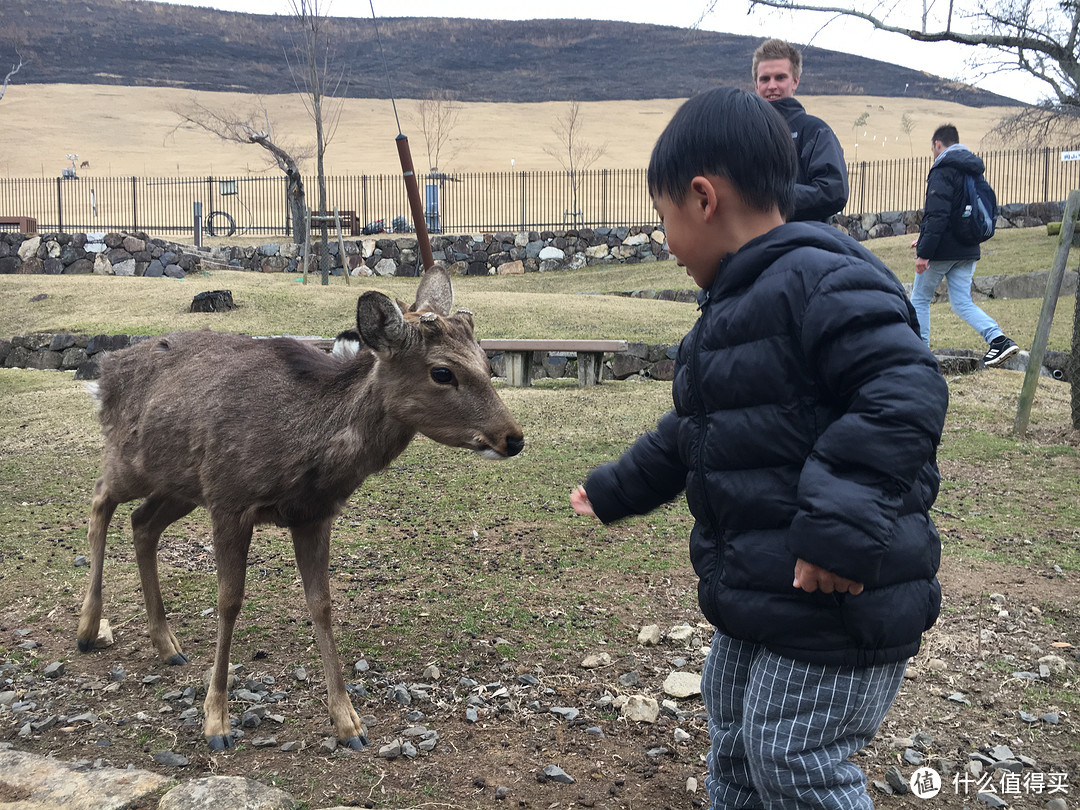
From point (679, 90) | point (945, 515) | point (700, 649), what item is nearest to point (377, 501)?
point (700, 649)

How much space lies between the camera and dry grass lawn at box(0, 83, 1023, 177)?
5891 centimetres

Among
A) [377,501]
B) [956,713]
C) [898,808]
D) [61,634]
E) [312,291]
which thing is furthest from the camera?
[312,291]

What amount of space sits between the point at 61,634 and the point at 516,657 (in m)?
2.31

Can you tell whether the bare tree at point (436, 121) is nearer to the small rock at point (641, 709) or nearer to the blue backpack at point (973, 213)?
the blue backpack at point (973, 213)

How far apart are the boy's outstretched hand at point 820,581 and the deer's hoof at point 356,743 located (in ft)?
7.30

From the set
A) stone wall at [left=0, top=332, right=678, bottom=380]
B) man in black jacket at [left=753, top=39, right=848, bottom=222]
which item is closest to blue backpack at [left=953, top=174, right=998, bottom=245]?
stone wall at [left=0, top=332, right=678, bottom=380]

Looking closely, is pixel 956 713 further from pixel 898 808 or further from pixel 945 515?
pixel 945 515

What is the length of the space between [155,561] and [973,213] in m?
8.28

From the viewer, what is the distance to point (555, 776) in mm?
3498

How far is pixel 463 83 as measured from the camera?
95750mm

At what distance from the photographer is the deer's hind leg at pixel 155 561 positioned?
4559 mm

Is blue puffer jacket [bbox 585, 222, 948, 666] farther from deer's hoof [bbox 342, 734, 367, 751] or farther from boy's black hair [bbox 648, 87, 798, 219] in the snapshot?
deer's hoof [bbox 342, 734, 367, 751]

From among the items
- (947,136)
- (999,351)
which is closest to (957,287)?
(999,351)

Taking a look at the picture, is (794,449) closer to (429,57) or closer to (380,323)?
(380,323)
